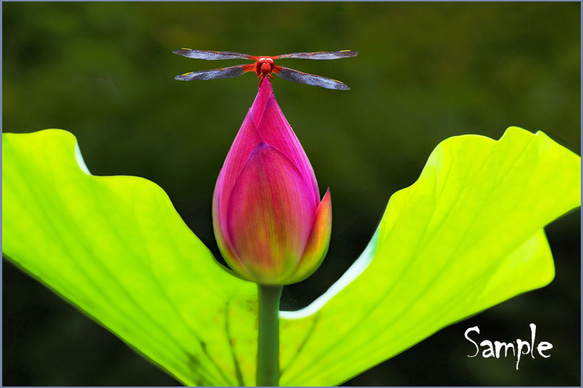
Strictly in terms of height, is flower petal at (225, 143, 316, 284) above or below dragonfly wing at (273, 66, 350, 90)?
below

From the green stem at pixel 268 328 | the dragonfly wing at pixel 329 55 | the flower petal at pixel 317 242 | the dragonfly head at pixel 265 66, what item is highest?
the dragonfly wing at pixel 329 55

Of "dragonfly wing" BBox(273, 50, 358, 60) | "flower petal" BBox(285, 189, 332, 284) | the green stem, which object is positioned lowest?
the green stem

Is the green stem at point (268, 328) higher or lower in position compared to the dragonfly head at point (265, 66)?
lower

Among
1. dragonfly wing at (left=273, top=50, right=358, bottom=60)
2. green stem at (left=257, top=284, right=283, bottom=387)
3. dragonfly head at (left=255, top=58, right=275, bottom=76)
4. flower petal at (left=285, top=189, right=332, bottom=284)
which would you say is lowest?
green stem at (left=257, top=284, right=283, bottom=387)

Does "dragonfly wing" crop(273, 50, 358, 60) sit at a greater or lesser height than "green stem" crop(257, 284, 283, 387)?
greater

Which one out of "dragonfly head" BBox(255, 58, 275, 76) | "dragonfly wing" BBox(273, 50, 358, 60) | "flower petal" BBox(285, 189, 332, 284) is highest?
"dragonfly wing" BBox(273, 50, 358, 60)

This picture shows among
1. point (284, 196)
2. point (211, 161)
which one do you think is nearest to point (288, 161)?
point (284, 196)

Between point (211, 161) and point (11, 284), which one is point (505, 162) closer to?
point (211, 161)
